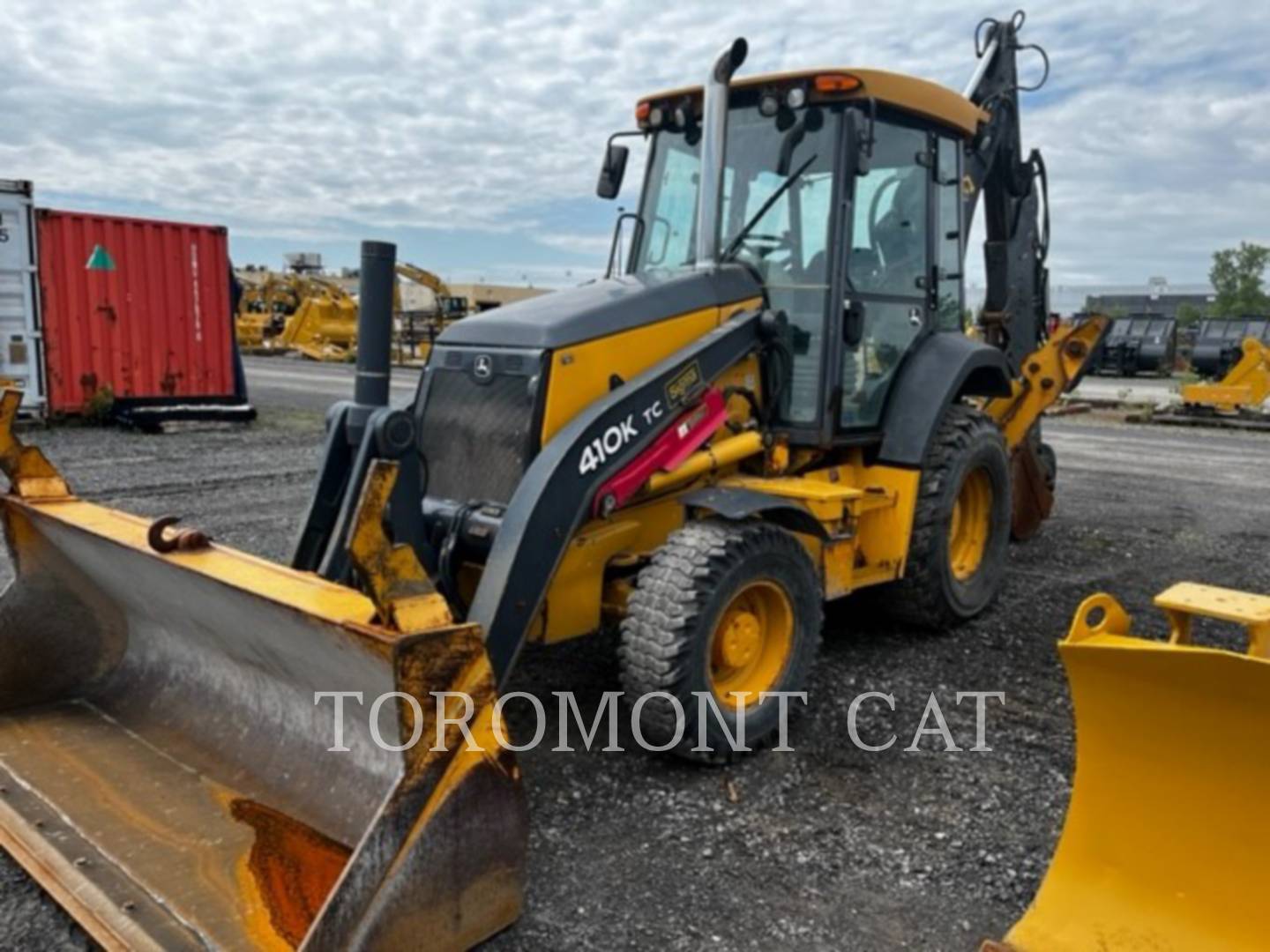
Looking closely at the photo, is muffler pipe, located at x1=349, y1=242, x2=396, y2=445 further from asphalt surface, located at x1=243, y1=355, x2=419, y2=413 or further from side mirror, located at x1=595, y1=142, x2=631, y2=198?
asphalt surface, located at x1=243, y1=355, x2=419, y2=413

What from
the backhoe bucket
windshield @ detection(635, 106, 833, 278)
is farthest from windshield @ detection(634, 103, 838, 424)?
the backhoe bucket

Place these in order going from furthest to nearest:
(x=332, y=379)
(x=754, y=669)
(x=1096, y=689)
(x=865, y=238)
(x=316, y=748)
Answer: (x=332, y=379) → (x=865, y=238) → (x=754, y=669) → (x=316, y=748) → (x=1096, y=689)

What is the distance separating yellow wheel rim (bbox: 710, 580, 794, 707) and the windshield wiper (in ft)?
5.18

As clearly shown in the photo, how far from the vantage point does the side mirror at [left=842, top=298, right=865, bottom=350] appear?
15.0 feet

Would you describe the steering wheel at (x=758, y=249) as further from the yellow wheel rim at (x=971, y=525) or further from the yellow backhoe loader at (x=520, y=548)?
the yellow wheel rim at (x=971, y=525)

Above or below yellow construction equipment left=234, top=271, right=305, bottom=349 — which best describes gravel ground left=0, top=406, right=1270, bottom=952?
below

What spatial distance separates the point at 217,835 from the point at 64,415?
11382 millimetres

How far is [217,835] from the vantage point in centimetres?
295

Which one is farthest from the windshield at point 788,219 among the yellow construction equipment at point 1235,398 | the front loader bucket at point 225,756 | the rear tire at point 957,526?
the yellow construction equipment at point 1235,398

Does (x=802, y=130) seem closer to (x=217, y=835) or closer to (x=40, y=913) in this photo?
(x=217, y=835)

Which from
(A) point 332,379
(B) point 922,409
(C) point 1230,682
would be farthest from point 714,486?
(A) point 332,379

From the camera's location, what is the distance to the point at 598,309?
12.9ft

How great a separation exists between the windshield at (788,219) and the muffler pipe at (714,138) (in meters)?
0.24

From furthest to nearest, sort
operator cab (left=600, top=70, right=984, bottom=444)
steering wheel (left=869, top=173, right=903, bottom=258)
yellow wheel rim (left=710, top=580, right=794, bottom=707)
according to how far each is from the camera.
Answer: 1. steering wheel (left=869, top=173, right=903, bottom=258)
2. operator cab (left=600, top=70, right=984, bottom=444)
3. yellow wheel rim (left=710, top=580, right=794, bottom=707)
